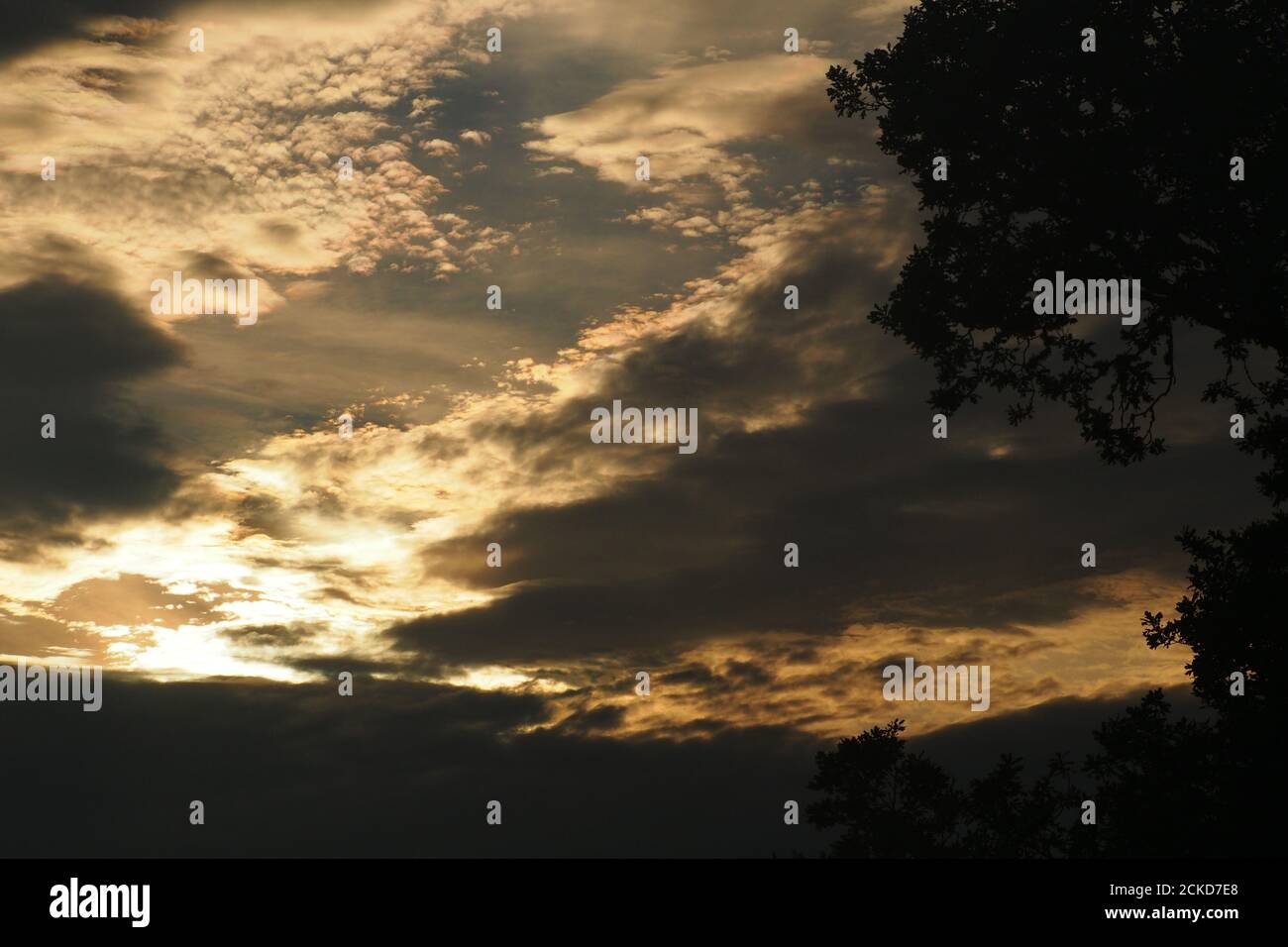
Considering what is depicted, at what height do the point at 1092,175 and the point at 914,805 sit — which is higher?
the point at 1092,175

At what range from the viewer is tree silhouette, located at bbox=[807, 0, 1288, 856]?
1917 centimetres

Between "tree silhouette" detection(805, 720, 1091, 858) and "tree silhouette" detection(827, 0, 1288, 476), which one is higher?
"tree silhouette" detection(827, 0, 1288, 476)

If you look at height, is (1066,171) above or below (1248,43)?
below

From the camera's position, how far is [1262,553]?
65.4 ft

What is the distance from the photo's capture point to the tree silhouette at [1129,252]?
19172mm

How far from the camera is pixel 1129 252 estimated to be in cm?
2072

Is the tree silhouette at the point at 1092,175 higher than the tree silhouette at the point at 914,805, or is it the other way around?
the tree silhouette at the point at 1092,175
